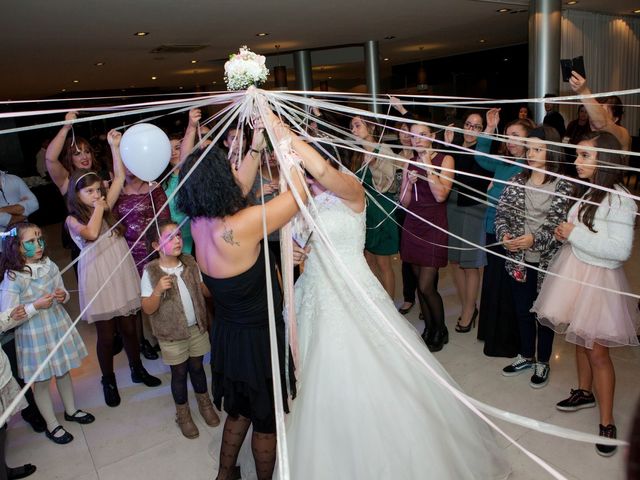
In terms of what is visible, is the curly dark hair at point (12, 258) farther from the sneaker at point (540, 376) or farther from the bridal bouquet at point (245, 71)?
the sneaker at point (540, 376)

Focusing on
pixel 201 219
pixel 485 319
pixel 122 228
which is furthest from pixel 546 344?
pixel 122 228

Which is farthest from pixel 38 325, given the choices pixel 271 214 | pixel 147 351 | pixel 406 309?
pixel 406 309

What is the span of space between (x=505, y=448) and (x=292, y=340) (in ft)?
3.91

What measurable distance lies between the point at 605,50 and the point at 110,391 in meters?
9.56

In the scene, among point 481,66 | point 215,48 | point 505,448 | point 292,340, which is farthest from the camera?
point 481,66

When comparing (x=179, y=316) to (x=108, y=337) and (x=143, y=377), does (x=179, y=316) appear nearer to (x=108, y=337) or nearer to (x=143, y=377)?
(x=108, y=337)

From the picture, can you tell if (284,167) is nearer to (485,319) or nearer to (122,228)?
(122,228)

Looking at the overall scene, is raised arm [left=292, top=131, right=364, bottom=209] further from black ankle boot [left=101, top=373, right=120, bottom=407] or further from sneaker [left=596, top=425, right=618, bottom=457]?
black ankle boot [left=101, top=373, right=120, bottom=407]

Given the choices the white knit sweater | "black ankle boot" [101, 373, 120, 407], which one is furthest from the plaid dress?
the white knit sweater

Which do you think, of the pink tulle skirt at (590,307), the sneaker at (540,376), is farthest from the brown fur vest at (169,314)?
the sneaker at (540,376)

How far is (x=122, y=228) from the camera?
3172mm

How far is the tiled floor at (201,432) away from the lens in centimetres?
233

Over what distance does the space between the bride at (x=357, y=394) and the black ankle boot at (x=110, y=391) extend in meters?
1.50

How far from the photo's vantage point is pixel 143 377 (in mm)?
3309
